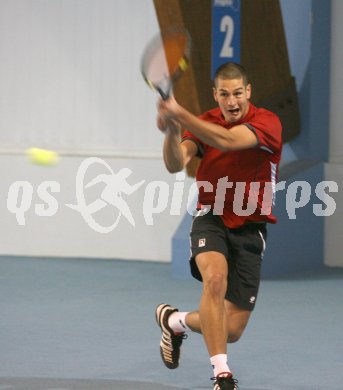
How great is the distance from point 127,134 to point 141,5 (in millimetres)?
1176

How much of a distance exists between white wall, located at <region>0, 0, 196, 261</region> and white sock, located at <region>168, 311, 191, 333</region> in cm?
467

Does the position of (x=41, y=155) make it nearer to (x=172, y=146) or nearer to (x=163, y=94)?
(x=172, y=146)

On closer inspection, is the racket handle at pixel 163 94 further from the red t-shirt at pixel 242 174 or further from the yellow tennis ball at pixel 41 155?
A: the yellow tennis ball at pixel 41 155

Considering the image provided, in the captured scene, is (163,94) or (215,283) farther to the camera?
(215,283)

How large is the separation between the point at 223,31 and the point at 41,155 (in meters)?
2.61

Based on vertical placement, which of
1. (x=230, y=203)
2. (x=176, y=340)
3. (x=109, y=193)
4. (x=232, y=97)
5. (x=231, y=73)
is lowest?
(x=109, y=193)

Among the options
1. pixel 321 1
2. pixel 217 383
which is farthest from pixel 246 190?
pixel 321 1

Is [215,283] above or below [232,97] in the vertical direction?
below

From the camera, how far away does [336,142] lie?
1145 cm

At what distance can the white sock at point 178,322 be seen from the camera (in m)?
6.72

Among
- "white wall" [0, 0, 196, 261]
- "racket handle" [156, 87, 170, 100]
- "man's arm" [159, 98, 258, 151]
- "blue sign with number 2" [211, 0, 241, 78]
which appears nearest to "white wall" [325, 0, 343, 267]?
"white wall" [0, 0, 196, 261]

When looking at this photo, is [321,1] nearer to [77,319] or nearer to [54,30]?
[54,30]

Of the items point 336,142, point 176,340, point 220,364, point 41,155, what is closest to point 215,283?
point 220,364

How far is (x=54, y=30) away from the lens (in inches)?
464
